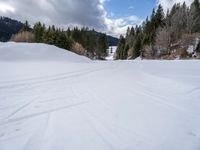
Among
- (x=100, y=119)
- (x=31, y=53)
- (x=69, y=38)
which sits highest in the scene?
(x=69, y=38)

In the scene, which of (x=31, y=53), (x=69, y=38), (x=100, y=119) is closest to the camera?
(x=100, y=119)

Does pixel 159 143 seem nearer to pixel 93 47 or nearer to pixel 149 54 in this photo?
pixel 149 54

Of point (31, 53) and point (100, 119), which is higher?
point (31, 53)

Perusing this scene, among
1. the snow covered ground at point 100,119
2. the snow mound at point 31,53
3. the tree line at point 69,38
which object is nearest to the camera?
the snow covered ground at point 100,119

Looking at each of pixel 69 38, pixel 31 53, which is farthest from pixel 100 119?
pixel 69 38

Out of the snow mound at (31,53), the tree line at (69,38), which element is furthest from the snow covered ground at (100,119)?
the tree line at (69,38)

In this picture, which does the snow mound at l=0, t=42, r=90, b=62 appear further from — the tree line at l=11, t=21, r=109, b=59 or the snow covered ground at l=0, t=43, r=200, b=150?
the tree line at l=11, t=21, r=109, b=59

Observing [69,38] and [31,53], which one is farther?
[69,38]

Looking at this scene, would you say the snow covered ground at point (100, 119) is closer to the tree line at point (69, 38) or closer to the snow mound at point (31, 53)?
the snow mound at point (31, 53)

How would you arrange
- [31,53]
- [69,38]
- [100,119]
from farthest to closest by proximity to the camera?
[69,38] → [31,53] → [100,119]

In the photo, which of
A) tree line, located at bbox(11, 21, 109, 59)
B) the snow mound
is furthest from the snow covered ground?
tree line, located at bbox(11, 21, 109, 59)

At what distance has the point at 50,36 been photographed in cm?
3694

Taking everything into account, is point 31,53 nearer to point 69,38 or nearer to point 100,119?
point 100,119

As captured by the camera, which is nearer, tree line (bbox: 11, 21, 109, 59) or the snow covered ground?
the snow covered ground
